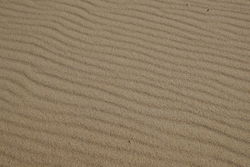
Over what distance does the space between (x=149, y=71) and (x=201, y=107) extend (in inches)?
24.9

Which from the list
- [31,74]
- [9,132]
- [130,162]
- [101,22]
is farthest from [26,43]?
[130,162]

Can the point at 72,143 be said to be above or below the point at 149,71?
below

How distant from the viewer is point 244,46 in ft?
11.9

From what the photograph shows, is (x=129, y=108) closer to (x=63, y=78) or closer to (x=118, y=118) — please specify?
(x=118, y=118)

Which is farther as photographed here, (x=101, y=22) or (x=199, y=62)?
(x=101, y=22)

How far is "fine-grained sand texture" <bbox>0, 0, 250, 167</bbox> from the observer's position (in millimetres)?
2795

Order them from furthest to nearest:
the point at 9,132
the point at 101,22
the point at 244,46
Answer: the point at 101,22 → the point at 244,46 → the point at 9,132

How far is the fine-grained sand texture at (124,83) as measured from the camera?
9.17 ft

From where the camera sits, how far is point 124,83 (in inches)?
129

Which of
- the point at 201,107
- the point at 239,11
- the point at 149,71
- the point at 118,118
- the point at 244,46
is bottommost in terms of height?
the point at 118,118

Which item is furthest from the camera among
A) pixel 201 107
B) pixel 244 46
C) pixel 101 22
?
pixel 101 22

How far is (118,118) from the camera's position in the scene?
3.00 m

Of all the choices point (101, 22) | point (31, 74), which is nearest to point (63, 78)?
point (31, 74)

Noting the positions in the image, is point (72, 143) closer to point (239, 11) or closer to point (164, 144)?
point (164, 144)
